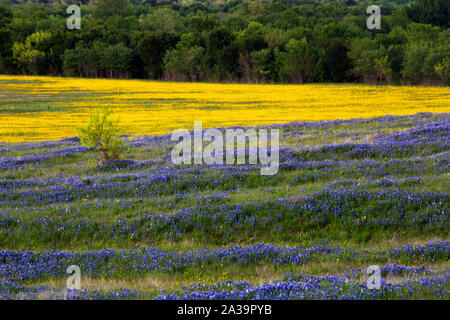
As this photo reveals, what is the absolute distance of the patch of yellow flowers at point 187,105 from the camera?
1512 inches

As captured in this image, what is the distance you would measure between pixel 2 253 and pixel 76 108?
43744mm

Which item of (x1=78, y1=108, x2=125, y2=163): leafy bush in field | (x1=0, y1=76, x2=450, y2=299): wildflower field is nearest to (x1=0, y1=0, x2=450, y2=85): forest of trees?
(x1=0, y1=76, x2=450, y2=299): wildflower field

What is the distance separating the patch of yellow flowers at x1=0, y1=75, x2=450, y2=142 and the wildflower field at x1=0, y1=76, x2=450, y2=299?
1509 centimetres

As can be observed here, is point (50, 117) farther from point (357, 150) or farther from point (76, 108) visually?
point (357, 150)

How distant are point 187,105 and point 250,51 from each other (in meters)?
46.2

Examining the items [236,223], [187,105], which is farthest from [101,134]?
[187,105]

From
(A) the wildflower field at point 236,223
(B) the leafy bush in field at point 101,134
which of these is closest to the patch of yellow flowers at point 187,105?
(B) the leafy bush in field at point 101,134

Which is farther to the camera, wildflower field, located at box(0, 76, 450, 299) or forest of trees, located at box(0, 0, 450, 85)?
forest of trees, located at box(0, 0, 450, 85)

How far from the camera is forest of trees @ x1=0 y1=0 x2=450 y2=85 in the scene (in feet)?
259

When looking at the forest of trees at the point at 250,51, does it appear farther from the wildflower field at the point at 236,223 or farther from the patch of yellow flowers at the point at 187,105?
the wildflower field at the point at 236,223

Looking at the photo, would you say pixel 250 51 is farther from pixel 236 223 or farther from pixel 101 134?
pixel 236 223

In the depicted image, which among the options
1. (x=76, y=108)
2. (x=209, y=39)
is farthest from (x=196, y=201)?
(x=209, y=39)

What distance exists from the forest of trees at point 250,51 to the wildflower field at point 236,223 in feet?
202

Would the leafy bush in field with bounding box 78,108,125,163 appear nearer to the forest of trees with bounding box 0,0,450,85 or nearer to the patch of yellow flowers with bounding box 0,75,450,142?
the patch of yellow flowers with bounding box 0,75,450,142
